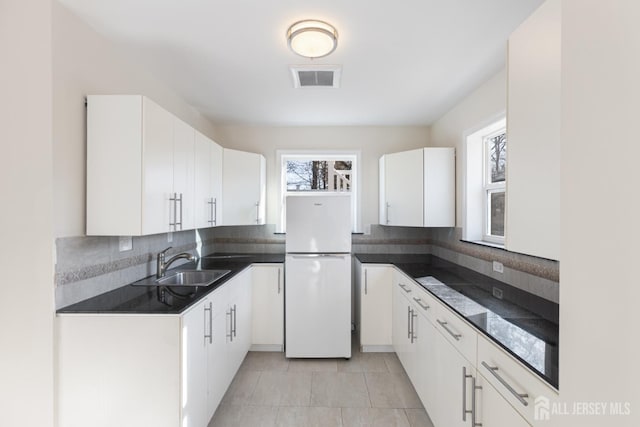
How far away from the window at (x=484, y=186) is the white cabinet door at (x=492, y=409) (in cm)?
143

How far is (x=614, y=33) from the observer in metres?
0.43

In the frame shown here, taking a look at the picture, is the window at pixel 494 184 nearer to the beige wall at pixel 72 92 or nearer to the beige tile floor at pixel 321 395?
the beige tile floor at pixel 321 395

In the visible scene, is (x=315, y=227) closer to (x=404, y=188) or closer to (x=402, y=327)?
(x=404, y=188)

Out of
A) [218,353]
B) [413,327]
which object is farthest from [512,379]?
[218,353]

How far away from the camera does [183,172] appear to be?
2146 millimetres

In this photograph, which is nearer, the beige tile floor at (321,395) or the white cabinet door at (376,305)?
the beige tile floor at (321,395)

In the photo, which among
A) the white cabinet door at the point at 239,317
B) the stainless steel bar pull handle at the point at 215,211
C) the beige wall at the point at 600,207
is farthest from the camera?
the stainless steel bar pull handle at the point at 215,211

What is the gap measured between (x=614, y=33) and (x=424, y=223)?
2617 millimetres

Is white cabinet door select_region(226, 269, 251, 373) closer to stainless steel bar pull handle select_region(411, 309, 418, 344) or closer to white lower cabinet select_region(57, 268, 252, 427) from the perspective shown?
white lower cabinet select_region(57, 268, 252, 427)

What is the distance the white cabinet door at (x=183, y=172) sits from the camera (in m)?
2.03

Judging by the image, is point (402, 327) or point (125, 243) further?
point (402, 327)

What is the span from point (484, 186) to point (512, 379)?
1.95m

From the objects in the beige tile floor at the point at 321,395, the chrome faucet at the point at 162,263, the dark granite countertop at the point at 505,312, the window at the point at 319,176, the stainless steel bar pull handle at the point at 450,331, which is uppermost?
the window at the point at 319,176

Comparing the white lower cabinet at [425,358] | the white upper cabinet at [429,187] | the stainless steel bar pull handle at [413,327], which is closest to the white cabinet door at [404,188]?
the white upper cabinet at [429,187]
